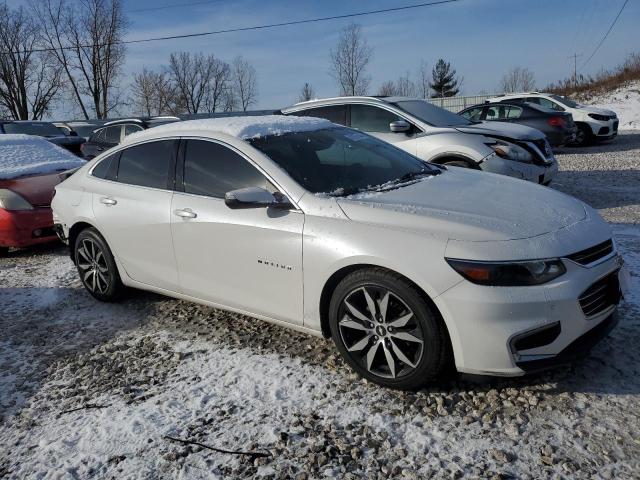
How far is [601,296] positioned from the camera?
2.80 meters

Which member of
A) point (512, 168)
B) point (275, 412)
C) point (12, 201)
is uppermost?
point (512, 168)

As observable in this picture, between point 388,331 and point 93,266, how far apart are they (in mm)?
3013

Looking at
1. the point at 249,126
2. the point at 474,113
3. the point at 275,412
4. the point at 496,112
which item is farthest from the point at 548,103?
the point at 275,412

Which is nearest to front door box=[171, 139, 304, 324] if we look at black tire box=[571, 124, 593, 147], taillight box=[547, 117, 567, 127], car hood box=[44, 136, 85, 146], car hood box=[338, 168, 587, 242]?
car hood box=[338, 168, 587, 242]

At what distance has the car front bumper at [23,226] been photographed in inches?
241

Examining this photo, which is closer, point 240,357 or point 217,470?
point 217,470

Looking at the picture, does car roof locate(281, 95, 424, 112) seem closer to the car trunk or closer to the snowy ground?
the car trunk

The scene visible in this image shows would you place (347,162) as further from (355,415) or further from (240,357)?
(355,415)

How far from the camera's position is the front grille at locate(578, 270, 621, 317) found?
266cm

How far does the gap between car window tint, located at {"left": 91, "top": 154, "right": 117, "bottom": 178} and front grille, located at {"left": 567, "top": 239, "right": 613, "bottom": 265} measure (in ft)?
12.2

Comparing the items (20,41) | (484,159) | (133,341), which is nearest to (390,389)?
(133,341)

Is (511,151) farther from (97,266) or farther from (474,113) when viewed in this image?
(474,113)

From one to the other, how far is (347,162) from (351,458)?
6.85 ft

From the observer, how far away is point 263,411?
2871mm
